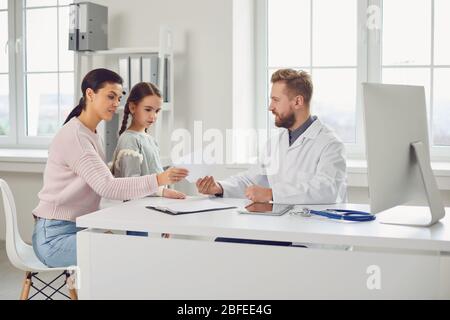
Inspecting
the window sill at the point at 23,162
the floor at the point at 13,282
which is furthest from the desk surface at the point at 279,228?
the window sill at the point at 23,162

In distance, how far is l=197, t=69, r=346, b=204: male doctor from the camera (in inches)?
93.7

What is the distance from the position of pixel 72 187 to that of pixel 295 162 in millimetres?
929

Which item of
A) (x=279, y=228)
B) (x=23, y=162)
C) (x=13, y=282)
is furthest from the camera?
(x=23, y=162)

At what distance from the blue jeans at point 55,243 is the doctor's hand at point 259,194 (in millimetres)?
708

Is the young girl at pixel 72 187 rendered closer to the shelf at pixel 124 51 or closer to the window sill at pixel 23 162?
the shelf at pixel 124 51

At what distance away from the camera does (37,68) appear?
15.5 feet

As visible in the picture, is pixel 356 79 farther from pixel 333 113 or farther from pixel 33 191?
pixel 33 191

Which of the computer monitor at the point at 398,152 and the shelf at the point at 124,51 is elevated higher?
the shelf at the point at 124,51

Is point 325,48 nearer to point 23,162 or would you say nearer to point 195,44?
point 195,44

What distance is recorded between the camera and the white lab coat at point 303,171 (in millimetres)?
2377

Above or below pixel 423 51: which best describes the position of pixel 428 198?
below

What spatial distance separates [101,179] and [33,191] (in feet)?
7.35

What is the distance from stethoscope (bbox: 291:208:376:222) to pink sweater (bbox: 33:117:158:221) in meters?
0.65

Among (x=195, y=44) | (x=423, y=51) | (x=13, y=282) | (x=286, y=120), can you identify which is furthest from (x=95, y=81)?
(x=423, y=51)
